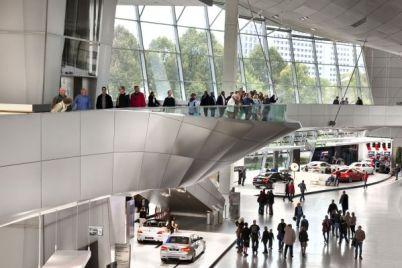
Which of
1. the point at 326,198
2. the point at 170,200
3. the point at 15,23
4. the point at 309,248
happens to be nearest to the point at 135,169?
the point at 15,23

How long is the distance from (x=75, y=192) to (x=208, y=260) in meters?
8.88

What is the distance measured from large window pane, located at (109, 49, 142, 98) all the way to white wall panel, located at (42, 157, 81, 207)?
78.8 feet

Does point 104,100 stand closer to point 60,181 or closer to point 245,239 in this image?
point 60,181

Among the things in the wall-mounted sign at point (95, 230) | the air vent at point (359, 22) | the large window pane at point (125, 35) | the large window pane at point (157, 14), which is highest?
the large window pane at point (157, 14)

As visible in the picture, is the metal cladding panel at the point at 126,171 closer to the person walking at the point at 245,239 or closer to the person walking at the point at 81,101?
the person walking at the point at 81,101

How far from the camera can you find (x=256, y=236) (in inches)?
995

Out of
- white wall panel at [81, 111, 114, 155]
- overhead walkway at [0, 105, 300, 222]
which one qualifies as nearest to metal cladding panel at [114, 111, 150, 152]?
overhead walkway at [0, 105, 300, 222]

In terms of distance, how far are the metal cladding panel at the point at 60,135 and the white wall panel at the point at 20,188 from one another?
0.53 m

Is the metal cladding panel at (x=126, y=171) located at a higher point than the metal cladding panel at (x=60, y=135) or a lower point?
lower

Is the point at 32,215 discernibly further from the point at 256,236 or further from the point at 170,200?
the point at 170,200

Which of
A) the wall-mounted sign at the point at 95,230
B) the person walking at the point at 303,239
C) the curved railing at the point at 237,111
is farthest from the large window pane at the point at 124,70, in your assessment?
the wall-mounted sign at the point at 95,230

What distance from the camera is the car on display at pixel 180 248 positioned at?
23.0 m

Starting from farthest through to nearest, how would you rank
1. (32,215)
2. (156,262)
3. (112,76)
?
1. (112,76)
2. (156,262)
3. (32,215)

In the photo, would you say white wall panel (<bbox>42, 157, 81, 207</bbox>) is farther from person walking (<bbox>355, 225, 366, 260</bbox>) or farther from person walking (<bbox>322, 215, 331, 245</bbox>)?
person walking (<bbox>322, 215, 331, 245</bbox>)
